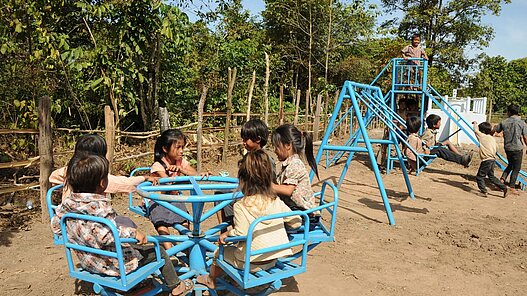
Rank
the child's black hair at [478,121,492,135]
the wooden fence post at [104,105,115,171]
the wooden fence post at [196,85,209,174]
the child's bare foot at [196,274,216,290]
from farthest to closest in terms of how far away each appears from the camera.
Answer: the wooden fence post at [196,85,209,174] → the child's black hair at [478,121,492,135] → the wooden fence post at [104,105,115,171] → the child's bare foot at [196,274,216,290]

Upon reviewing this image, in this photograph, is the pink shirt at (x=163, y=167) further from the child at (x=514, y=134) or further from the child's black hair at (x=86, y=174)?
the child at (x=514, y=134)

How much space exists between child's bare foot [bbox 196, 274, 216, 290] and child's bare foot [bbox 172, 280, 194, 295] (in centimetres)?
7

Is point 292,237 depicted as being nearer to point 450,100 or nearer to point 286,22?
point 450,100

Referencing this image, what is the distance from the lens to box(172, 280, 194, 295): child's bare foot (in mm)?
2837

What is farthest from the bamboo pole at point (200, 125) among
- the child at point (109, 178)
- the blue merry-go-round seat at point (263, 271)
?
the blue merry-go-round seat at point (263, 271)

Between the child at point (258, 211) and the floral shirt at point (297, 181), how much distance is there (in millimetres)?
518

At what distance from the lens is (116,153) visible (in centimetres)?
679

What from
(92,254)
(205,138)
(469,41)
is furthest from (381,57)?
(92,254)

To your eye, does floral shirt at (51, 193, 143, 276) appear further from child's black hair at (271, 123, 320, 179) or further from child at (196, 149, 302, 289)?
child's black hair at (271, 123, 320, 179)

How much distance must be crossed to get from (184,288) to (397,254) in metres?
2.46

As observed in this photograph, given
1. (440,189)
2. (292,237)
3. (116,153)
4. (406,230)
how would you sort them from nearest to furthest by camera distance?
(292,237) < (406,230) < (116,153) < (440,189)

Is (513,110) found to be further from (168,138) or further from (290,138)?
(168,138)

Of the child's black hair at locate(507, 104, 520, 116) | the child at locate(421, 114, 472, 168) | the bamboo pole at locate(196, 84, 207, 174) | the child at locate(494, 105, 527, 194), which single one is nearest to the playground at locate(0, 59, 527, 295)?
the child at locate(421, 114, 472, 168)

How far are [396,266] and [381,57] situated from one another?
18.6 metres
